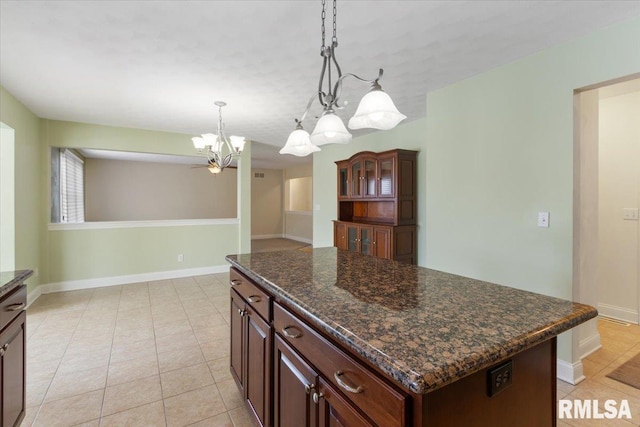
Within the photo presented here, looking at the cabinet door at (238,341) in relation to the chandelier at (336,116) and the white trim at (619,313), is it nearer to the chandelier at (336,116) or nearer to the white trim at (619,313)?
the chandelier at (336,116)

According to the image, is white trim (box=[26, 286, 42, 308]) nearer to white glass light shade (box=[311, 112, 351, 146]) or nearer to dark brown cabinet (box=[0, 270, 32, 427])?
dark brown cabinet (box=[0, 270, 32, 427])

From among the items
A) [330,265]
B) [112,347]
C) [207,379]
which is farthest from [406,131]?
[112,347]

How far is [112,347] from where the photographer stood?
272 centimetres

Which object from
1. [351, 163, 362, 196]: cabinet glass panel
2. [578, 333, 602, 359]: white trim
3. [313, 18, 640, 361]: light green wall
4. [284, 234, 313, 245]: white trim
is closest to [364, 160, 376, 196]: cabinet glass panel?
[351, 163, 362, 196]: cabinet glass panel

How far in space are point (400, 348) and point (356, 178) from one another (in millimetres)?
3903

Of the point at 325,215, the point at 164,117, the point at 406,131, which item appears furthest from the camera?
the point at 325,215

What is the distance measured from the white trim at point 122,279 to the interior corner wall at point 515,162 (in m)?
3.81

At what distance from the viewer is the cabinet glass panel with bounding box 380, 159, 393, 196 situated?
13.2 ft

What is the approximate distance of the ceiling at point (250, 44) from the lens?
1812 millimetres

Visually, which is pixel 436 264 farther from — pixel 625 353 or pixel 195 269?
pixel 195 269

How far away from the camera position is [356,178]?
4.57 meters

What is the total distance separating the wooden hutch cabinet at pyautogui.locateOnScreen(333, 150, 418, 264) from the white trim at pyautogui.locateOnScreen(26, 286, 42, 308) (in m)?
4.01

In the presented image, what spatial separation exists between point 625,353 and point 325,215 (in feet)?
13.7

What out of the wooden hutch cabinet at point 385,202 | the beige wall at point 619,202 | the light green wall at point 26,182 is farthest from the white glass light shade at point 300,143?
the beige wall at point 619,202
